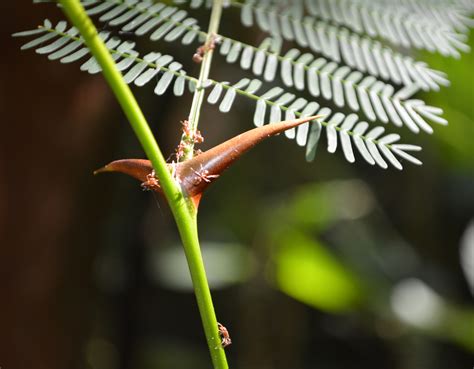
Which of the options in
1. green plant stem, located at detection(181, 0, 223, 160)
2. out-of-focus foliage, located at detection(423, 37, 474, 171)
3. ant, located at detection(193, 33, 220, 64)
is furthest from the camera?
out-of-focus foliage, located at detection(423, 37, 474, 171)

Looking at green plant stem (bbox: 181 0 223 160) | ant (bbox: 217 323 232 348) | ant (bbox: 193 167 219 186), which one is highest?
green plant stem (bbox: 181 0 223 160)

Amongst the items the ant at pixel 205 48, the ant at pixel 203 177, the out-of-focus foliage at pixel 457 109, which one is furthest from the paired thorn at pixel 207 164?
the out-of-focus foliage at pixel 457 109

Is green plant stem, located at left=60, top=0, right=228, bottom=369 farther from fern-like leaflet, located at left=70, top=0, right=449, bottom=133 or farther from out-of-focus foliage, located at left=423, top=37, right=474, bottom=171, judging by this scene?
out-of-focus foliage, located at left=423, top=37, right=474, bottom=171

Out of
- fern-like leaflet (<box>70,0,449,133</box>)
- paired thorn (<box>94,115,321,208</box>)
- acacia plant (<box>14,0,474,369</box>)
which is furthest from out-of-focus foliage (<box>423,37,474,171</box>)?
paired thorn (<box>94,115,321,208</box>)

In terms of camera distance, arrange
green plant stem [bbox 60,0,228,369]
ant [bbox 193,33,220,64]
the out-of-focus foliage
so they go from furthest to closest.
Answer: the out-of-focus foliage
ant [bbox 193,33,220,64]
green plant stem [bbox 60,0,228,369]

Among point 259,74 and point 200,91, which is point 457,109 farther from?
point 200,91

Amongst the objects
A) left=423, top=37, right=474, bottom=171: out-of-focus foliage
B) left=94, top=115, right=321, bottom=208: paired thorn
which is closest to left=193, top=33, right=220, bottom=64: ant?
left=94, top=115, right=321, bottom=208: paired thorn

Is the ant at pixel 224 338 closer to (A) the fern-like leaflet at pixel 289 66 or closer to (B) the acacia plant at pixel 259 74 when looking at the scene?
(B) the acacia plant at pixel 259 74

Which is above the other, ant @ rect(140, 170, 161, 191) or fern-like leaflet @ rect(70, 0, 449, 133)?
fern-like leaflet @ rect(70, 0, 449, 133)

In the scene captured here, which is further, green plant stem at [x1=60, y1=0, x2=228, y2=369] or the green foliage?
the green foliage
